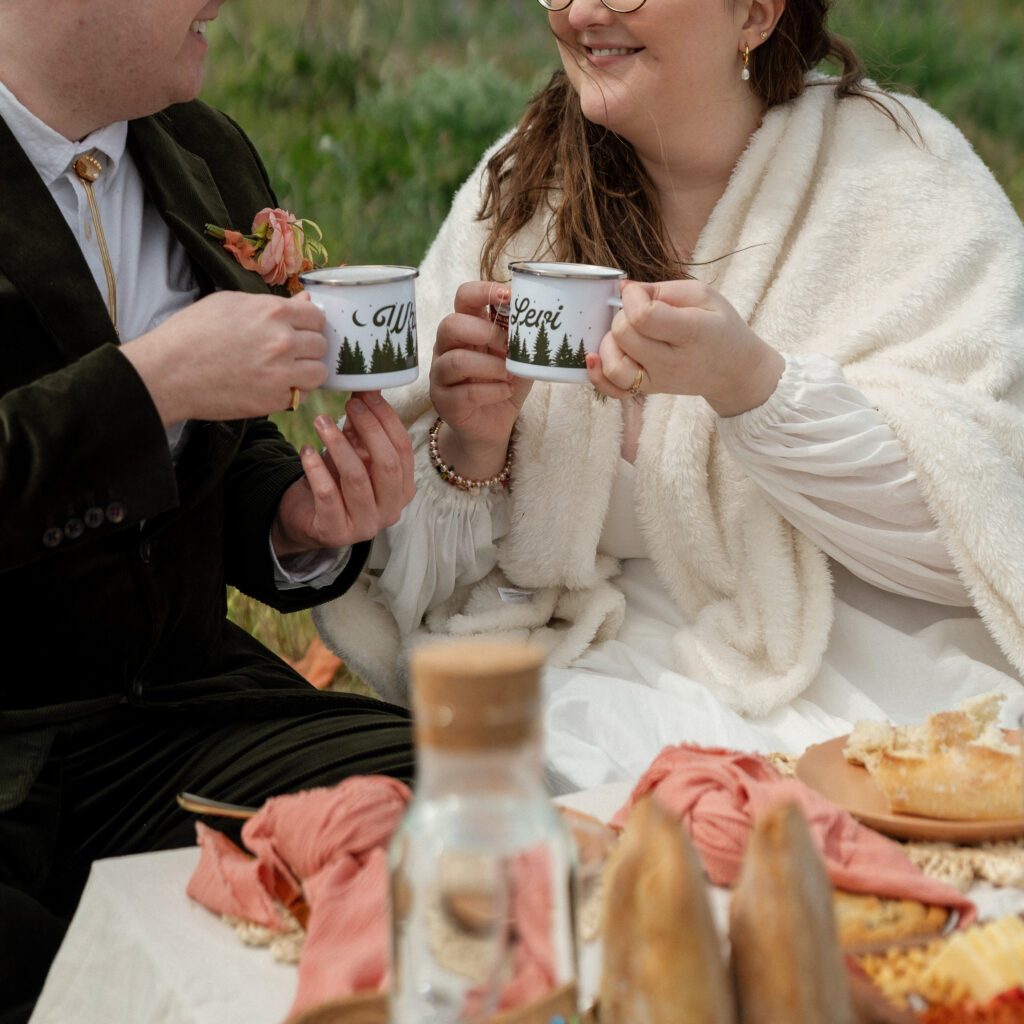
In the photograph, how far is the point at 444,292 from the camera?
98.5 inches

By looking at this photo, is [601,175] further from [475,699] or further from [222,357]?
[475,699]

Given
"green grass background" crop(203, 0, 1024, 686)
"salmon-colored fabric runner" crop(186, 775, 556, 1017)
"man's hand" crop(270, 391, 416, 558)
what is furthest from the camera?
"green grass background" crop(203, 0, 1024, 686)

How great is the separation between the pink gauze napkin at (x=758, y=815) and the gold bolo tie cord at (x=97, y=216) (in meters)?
1.05

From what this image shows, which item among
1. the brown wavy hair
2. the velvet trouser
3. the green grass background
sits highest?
the brown wavy hair

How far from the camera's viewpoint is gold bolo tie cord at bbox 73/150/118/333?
1.89 metres

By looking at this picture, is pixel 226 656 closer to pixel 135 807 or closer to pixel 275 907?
pixel 135 807

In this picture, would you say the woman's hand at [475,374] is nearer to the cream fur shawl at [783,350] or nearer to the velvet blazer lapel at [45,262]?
the cream fur shawl at [783,350]

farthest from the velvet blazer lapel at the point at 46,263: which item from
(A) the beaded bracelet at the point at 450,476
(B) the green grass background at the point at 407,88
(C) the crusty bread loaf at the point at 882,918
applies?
(B) the green grass background at the point at 407,88

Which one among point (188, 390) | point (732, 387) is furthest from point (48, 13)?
point (732, 387)

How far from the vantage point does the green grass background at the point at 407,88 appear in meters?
5.87

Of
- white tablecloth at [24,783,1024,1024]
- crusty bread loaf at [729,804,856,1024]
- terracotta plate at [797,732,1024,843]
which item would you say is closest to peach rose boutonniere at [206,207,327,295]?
white tablecloth at [24,783,1024,1024]

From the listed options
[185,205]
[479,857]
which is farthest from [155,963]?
[185,205]

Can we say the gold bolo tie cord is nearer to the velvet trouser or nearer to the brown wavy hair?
the velvet trouser

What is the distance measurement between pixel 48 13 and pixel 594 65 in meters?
0.91
